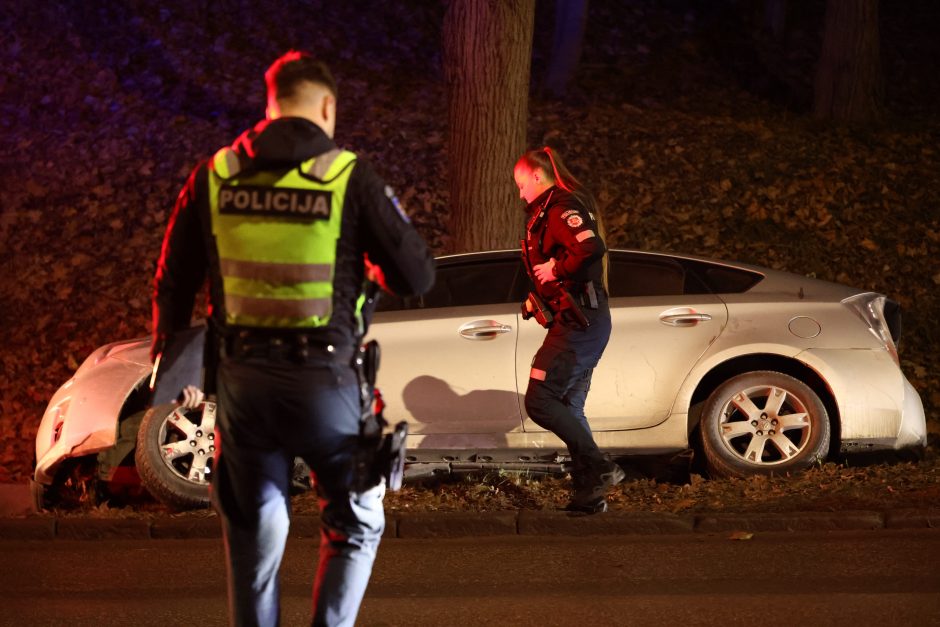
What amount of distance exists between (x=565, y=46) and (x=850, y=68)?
3.88 metres

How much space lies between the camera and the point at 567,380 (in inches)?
266

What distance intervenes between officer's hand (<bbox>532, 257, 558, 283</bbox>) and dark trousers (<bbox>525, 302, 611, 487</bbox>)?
0.85ft

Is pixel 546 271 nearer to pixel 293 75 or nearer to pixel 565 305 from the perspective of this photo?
pixel 565 305

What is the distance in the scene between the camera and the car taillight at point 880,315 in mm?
7715

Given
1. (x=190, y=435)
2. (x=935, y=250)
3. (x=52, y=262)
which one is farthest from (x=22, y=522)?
(x=935, y=250)

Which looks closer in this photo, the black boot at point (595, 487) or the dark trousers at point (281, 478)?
the dark trousers at point (281, 478)

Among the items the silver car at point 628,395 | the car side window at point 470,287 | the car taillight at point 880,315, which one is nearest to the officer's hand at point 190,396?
the silver car at point 628,395

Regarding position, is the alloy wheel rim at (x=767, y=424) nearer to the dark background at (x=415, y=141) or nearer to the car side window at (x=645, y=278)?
the car side window at (x=645, y=278)

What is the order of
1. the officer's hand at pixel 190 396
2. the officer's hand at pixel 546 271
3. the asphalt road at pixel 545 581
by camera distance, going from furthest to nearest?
the officer's hand at pixel 546 271 → the asphalt road at pixel 545 581 → the officer's hand at pixel 190 396

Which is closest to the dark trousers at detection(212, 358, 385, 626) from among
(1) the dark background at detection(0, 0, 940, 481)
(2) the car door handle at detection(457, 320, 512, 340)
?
(2) the car door handle at detection(457, 320, 512, 340)

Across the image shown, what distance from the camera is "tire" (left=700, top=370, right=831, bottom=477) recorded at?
7.57 m

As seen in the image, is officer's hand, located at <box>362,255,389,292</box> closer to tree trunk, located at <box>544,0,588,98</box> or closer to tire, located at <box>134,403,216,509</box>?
tire, located at <box>134,403,216,509</box>

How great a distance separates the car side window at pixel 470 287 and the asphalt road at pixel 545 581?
1613 mm

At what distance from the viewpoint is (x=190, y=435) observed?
7.50 m
